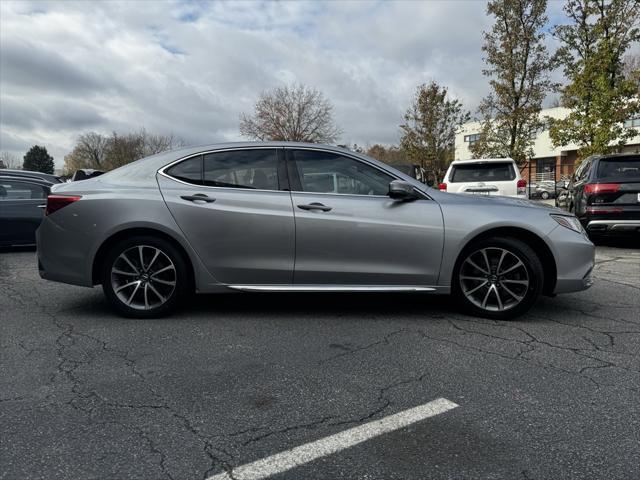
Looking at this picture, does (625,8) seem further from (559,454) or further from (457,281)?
(559,454)

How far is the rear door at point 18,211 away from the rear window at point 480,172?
326 inches

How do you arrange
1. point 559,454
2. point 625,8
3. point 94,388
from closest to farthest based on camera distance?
point 559,454 → point 94,388 → point 625,8

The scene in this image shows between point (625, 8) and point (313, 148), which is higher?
point (625, 8)

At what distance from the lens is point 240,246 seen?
445 cm

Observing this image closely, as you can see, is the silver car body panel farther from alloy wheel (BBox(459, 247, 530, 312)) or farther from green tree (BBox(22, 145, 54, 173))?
green tree (BBox(22, 145, 54, 173))

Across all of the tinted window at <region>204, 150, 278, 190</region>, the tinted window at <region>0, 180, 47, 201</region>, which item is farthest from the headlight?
the tinted window at <region>0, 180, 47, 201</region>

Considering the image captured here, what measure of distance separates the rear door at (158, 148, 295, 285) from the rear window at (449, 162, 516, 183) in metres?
7.36

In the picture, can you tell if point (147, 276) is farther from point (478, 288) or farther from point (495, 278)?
point (495, 278)

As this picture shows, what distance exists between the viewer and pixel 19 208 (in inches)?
364

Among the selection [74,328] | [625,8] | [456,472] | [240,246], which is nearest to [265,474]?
[456,472]

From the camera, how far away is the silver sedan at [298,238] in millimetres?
4434

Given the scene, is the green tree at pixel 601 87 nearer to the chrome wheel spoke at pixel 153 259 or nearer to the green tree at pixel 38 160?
the chrome wheel spoke at pixel 153 259

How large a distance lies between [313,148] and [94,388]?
2.74 metres

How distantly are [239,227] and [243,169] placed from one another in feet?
1.85
